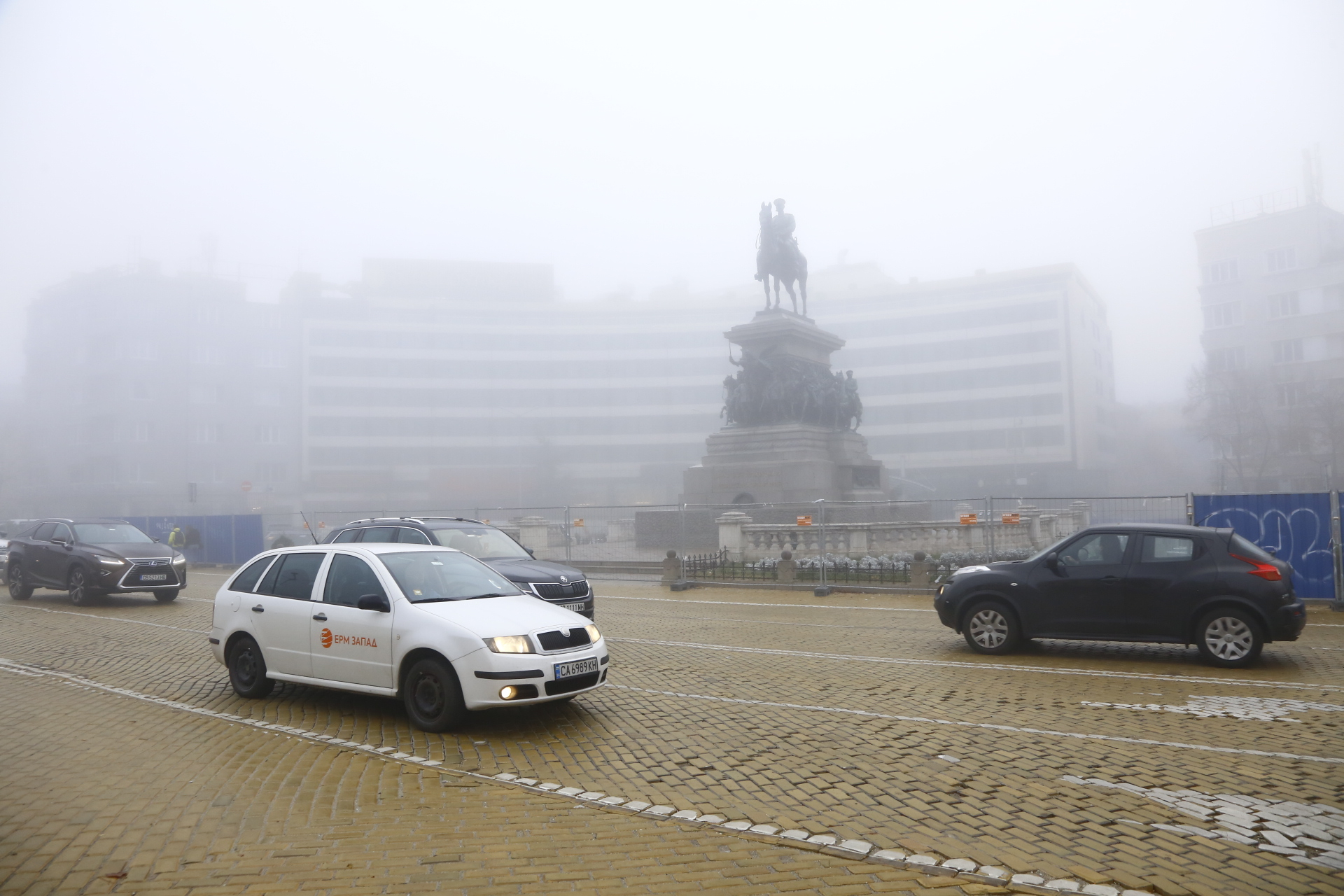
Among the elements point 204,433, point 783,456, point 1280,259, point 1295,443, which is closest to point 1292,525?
point 783,456

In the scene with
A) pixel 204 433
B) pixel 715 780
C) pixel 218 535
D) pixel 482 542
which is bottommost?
pixel 715 780

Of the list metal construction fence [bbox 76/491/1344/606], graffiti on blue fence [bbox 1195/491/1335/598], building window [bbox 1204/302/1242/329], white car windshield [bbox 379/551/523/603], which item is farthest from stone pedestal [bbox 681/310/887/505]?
building window [bbox 1204/302/1242/329]

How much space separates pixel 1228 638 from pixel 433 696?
8.13 meters

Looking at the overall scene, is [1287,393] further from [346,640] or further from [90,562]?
[346,640]

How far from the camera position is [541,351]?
287ft

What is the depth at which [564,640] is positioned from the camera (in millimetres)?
7398

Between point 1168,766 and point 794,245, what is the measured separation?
30.6m

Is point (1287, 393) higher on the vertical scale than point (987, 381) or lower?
lower

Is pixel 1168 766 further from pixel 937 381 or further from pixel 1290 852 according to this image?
pixel 937 381

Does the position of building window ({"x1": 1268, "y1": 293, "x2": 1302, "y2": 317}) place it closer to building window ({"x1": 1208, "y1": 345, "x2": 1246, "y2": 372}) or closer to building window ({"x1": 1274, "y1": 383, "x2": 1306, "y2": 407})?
building window ({"x1": 1208, "y1": 345, "x2": 1246, "y2": 372})

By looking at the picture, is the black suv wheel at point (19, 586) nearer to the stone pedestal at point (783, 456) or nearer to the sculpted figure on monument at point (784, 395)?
the stone pedestal at point (783, 456)

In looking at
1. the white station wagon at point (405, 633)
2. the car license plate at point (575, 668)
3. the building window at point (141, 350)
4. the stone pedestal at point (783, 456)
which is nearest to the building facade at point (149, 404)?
the building window at point (141, 350)

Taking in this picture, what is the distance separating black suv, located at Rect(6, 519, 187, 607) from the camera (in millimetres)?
17219

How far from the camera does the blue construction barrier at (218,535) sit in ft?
102
